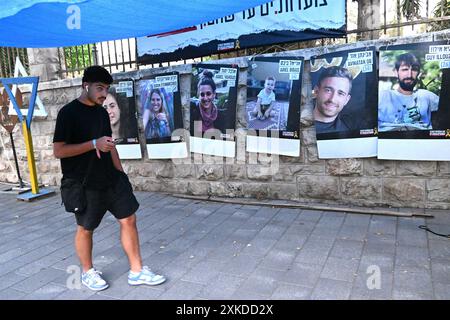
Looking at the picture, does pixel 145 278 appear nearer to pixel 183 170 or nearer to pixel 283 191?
A: pixel 283 191

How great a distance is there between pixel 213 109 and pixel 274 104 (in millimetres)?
877

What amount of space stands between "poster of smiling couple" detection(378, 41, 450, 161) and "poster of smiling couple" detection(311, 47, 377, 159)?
0.40 ft

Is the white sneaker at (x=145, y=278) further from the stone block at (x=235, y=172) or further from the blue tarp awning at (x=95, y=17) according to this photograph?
the stone block at (x=235, y=172)

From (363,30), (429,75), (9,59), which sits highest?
(9,59)

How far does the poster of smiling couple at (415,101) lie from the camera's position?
4.29 meters

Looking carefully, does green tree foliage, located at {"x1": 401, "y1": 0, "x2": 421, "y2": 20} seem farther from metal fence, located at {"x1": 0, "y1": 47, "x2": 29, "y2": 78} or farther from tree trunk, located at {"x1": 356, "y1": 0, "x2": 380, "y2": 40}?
metal fence, located at {"x1": 0, "y1": 47, "x2": 29, "y2": 78}

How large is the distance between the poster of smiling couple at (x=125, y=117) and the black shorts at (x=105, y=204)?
9.80ft

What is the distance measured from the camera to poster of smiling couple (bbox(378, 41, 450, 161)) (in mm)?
4285

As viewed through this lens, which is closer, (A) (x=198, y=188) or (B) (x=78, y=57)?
(A) (x=198, y=188)

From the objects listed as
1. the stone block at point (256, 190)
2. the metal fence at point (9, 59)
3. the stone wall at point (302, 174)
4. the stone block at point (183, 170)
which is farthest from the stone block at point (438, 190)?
the metal fence at point (9, 59)

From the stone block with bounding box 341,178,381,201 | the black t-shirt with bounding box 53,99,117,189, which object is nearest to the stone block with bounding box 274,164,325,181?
the stone block with bounding box 341,178,381,201
